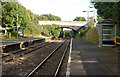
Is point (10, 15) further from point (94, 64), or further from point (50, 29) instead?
point (94, 64)

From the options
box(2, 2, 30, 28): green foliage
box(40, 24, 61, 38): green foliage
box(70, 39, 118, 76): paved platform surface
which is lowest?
box(70, 39, 118, 76): paved platform surface

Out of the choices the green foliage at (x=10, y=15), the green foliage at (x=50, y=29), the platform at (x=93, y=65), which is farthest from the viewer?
the green foliage at (x=50, y=29)

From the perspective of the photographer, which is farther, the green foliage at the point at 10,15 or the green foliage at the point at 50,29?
the green foliage at the point at 50,29

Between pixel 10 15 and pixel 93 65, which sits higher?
A: pixel 10 15

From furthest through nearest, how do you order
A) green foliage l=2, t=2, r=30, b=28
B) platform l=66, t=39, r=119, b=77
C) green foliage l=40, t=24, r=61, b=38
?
green foliage l=40, t=24, r=61, b=38 < green foliage l=2, t=2, r=30, b=28 < platform l=66, t=39, r=119, b=77

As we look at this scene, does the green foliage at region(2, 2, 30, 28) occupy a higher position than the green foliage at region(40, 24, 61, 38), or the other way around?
the green foliage at region(2, 2, 30, 28)

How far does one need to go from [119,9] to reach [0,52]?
1197 centimetres

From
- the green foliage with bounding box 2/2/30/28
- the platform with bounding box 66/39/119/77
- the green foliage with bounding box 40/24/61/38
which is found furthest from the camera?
the green foliage with bounding box 40/24/61/38

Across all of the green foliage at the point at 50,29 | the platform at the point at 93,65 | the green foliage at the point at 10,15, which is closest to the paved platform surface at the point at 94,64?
the platform at the point at 93,65

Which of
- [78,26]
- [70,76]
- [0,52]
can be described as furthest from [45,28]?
[70,76]

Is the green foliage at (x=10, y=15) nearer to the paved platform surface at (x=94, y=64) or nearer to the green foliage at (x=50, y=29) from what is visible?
the green foliage at (x=50, y=29)

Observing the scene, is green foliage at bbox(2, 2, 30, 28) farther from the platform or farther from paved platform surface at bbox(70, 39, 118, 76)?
the platform

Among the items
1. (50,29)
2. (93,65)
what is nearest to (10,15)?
(50,29)

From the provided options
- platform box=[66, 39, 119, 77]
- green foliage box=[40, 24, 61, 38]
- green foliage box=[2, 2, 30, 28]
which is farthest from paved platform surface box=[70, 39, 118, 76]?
green foliage box=[40, 24, 61, 38]
